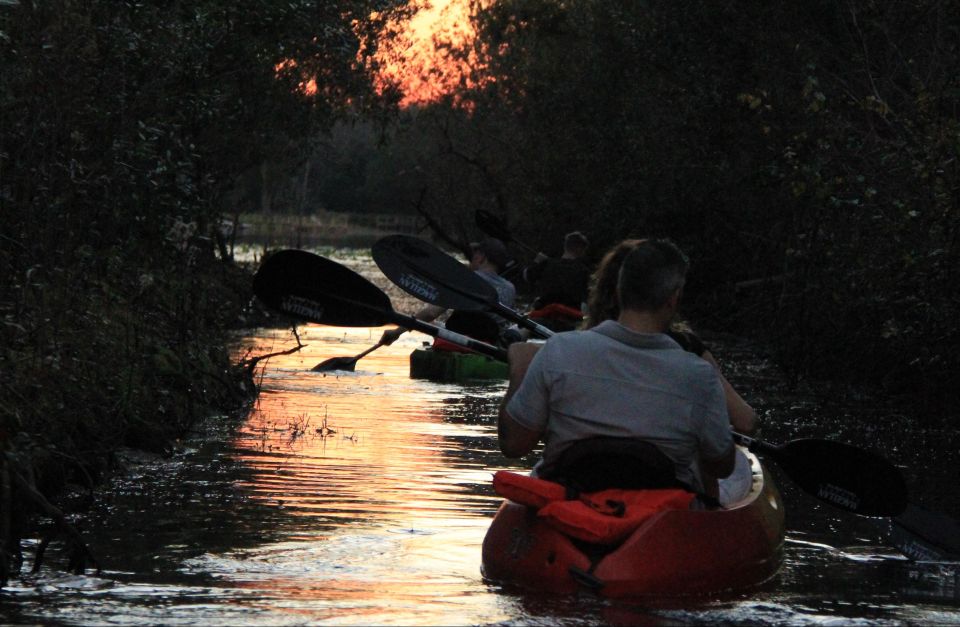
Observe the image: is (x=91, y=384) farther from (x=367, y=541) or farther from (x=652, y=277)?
(x=652, y=277)

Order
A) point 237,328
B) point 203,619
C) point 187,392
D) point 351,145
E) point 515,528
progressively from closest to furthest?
point 203,619 → point 515,528 → point 187,392 → point 237,328 → point 351,145

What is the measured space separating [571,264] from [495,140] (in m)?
30.8

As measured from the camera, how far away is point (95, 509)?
28.8 feet

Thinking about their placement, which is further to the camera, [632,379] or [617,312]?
[617,312]

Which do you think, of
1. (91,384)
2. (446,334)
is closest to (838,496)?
(446,334)

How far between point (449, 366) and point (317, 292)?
37.6ft

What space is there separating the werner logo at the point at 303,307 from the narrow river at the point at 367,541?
109cm

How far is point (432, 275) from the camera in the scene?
783 centimetres

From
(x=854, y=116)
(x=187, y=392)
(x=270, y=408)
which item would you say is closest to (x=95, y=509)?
(x=187, y=392)

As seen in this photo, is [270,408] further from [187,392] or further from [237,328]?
[237,328]

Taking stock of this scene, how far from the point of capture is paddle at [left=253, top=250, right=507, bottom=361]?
7.55 m

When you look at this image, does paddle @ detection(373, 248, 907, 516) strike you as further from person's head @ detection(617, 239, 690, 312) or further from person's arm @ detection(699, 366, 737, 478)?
person's head @ detection(617, 239, 690, 312)

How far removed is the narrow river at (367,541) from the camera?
20.1ft

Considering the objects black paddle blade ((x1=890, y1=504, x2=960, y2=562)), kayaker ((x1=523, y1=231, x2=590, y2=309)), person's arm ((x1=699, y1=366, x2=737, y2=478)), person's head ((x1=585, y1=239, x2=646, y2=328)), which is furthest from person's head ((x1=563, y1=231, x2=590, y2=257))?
person's arm ((x1=699, y1=366, x2=737, y2=478))
